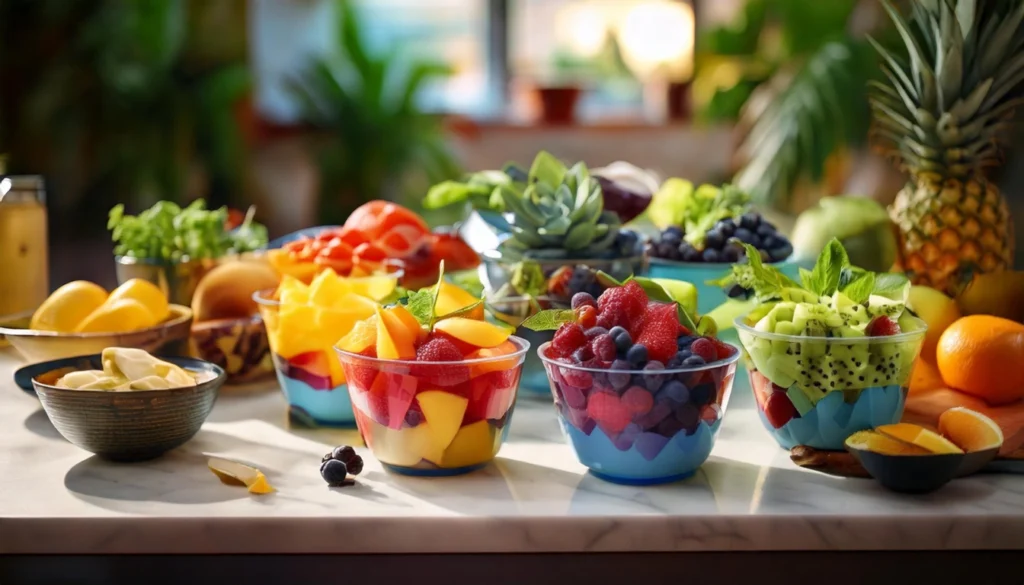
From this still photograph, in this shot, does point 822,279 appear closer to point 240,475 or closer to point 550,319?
point 550,319

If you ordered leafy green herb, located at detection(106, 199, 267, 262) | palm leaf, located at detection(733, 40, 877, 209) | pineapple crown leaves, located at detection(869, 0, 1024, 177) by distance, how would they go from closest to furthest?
pineapple crown leaves, located at detection(869, 0, 1024, 177) → leafy green herb, located at detection(106, 199, 267, 262) → palm leaf, located at detection(733, 40, 877, 209)

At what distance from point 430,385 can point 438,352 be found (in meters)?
0.04

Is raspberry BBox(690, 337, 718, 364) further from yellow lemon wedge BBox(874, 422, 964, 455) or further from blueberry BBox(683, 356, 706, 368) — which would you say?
yellow lemon wedge BBox(874, 422, 964, 455)

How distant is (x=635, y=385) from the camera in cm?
101

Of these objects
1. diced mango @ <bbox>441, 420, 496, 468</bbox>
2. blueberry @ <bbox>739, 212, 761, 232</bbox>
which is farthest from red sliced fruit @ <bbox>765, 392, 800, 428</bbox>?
blueberry @ <bbox>739, 212, 761, 232</bbox>

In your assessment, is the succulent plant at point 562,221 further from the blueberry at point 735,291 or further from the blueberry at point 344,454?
the blueberry at point 344,454

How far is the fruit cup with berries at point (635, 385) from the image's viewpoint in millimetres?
1017

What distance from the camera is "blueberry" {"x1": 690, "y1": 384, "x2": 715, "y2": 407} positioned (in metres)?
1.03

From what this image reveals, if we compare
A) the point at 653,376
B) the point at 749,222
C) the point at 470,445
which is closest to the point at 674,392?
the point at 653,376

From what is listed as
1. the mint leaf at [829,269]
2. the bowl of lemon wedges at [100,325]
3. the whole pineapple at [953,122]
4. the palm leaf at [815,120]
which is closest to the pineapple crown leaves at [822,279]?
the mint leaf at [829,269]

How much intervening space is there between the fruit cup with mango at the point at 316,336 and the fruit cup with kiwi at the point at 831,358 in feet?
1.62

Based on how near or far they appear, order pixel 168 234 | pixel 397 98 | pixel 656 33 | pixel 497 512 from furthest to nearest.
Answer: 1. pixel 397 98
2. pixel 656 33
3. pixel 168 234
4. pixel 497 512

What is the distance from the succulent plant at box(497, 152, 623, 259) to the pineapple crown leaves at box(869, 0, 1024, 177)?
0.47 meters

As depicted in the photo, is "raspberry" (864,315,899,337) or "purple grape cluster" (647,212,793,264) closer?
"raspberry" (864,315,899,337)
